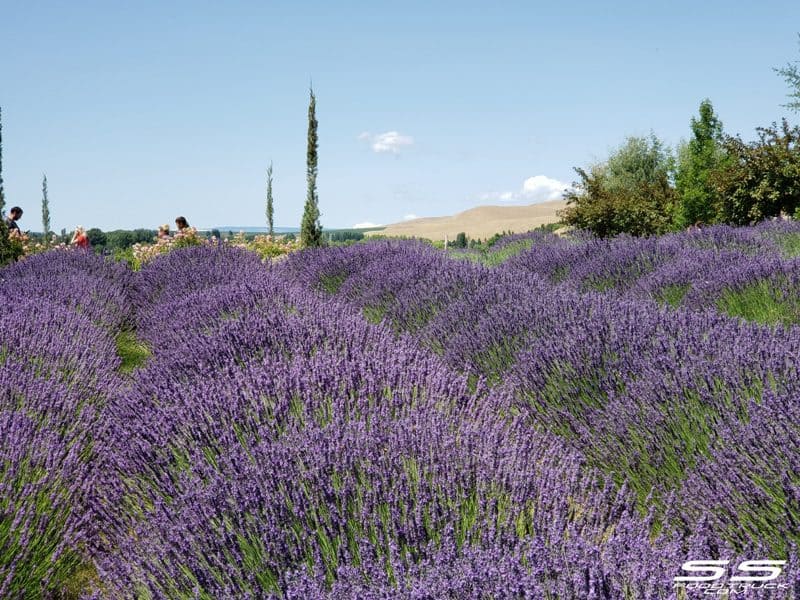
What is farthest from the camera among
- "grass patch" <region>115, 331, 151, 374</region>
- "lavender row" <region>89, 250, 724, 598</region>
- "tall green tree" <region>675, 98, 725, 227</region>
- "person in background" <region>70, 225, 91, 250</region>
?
"tall green tree" <region>675, 98, 725, 227</region>

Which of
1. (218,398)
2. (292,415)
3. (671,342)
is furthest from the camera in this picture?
(671,342)

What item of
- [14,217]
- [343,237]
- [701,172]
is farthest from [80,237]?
[343,237]

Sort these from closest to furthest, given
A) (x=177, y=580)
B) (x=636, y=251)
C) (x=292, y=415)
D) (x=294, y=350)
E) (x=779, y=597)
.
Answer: (x=779, y=597), (x=177, y=580), (x=292, y=415), (x=294, y=350), (x=636, y=251)

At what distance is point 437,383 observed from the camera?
2.89 meters

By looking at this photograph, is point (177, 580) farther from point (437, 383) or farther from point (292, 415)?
point (437, 383)

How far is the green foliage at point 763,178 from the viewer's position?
1563 centimetres

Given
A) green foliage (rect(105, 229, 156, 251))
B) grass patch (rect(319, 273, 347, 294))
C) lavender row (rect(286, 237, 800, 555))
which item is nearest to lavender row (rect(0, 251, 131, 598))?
lavender row (rect(286, 237, 800, 555))

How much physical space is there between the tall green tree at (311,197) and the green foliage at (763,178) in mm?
8996

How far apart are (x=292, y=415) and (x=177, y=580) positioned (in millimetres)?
761

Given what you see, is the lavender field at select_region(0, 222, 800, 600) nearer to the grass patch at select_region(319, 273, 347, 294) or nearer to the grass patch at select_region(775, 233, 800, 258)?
the grass patch at select_region(775, 233, 800, 258)

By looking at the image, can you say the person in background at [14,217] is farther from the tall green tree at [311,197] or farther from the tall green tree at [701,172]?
the tall green tree at [701,172]

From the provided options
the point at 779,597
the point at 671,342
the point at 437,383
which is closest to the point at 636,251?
the point at 671,342

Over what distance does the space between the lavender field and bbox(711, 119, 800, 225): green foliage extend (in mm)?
12691

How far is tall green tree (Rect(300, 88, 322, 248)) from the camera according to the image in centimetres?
1542
